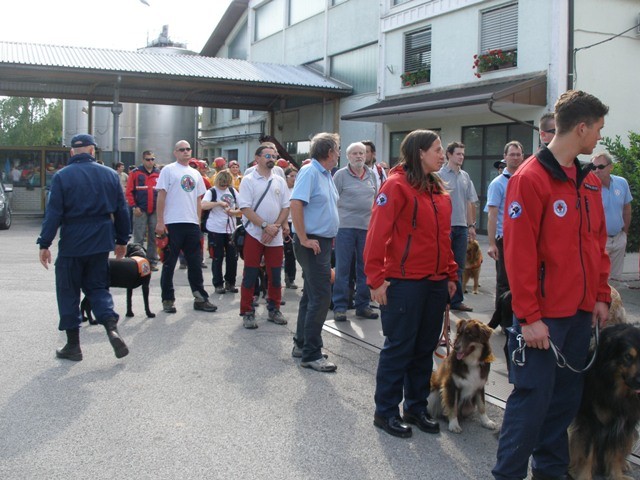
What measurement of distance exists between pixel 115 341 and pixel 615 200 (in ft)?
19.9

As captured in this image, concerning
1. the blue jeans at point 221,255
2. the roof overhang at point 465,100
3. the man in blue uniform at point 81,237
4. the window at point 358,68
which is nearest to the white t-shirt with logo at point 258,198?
the man in blue uniform at point 81,237

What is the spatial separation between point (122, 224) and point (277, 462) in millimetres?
3191

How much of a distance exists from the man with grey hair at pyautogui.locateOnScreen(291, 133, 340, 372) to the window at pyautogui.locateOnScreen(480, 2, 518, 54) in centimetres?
1292

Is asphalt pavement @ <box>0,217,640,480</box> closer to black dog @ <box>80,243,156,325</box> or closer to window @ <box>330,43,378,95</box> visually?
black dog @ <box>80,243,156,325</box>

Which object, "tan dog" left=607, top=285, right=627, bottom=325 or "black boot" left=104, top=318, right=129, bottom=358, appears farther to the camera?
"black boot" left=104, top=318, right=129, bottom=358

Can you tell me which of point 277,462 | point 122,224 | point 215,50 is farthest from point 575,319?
point 215,50

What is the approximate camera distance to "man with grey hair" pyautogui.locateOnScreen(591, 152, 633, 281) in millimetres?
7863

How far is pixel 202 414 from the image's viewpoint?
183 inches

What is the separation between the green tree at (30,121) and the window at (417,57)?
5186 cm

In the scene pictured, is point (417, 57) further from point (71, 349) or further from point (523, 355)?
point (523, 355)

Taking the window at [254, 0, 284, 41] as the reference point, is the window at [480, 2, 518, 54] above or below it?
below

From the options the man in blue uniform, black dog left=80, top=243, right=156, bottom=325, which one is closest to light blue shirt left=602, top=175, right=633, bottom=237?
black dog left=80, top=243, right=156, bottom=325

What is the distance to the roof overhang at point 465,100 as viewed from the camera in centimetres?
1554

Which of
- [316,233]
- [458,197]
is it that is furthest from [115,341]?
[458,197]
